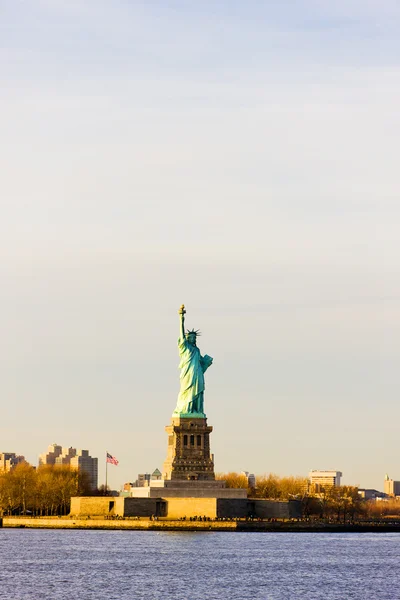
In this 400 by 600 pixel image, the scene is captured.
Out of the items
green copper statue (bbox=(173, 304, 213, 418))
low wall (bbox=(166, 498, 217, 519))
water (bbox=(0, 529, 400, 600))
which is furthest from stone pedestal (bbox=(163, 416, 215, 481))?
water (bbox=(0, 529, 400, 600))

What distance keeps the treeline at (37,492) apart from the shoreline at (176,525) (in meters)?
5.35

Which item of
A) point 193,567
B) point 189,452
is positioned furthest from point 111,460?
point 193,567

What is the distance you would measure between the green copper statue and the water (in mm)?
12456

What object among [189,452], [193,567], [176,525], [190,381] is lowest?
[193,567]

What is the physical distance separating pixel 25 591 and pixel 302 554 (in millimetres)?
31950

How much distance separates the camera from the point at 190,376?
446ft

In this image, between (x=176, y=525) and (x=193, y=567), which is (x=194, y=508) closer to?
(x=176, y=525)

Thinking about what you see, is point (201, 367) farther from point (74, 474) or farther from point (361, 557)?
point (361, 557)

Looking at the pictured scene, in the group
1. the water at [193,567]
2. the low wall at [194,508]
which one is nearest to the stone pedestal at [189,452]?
the low wall at [194,508]

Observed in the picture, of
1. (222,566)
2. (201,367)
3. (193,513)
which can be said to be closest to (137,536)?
(193,513)

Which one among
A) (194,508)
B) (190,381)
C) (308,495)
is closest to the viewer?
(194,508)

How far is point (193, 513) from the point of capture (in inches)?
5054

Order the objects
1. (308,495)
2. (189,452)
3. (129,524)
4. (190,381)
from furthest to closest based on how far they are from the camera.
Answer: (308,495) → (190,381) → (189,452) → (129,524)

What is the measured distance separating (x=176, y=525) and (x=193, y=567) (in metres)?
34.4
